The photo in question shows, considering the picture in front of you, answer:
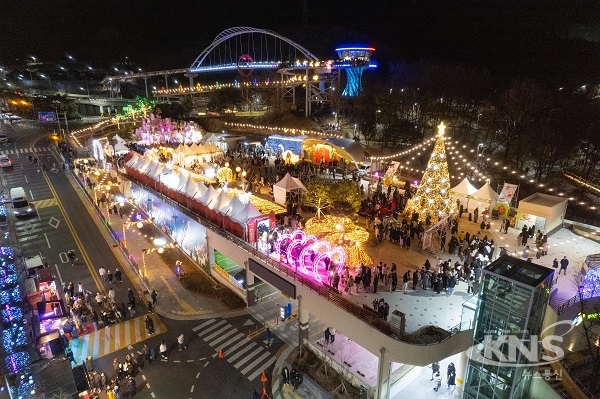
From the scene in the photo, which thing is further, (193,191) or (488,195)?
(193,191)

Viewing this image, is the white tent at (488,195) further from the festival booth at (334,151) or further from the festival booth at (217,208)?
the festival booth at (217,208)

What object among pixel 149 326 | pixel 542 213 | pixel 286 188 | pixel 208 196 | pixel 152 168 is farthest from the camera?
pixel 152 168

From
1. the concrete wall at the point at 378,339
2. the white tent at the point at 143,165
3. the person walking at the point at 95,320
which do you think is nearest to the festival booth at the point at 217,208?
the concrete wall at the point at 378,339

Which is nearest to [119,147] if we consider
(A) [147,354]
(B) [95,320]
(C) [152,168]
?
(C) [152,168]

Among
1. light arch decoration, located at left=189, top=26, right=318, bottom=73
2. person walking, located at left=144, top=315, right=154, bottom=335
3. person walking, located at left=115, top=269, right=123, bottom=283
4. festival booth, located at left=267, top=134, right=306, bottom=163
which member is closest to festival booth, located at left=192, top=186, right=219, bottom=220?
person walking, located at left=115, top=269, right=123, bottom=283

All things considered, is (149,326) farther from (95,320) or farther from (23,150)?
(23,150)
